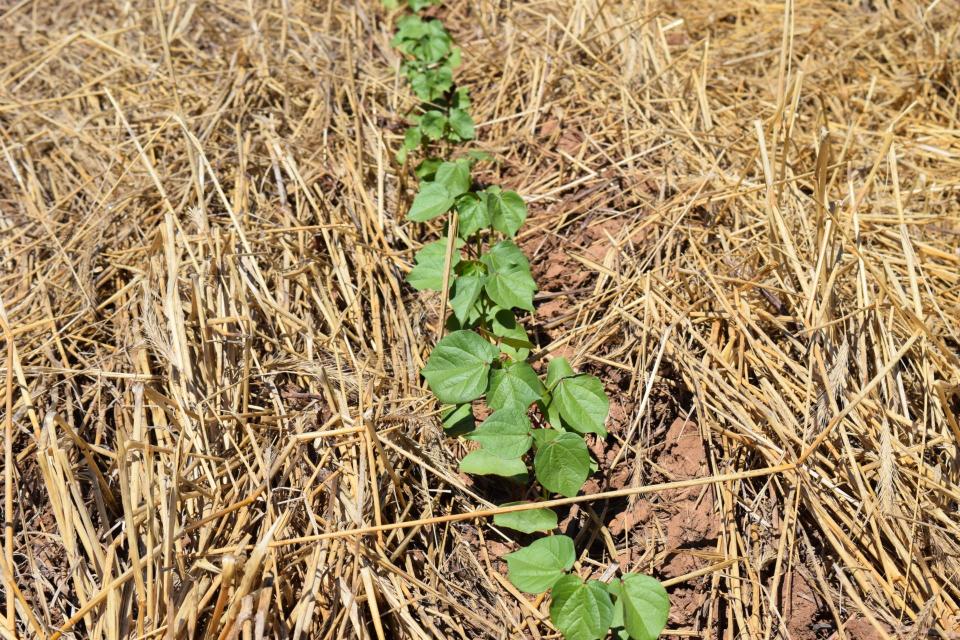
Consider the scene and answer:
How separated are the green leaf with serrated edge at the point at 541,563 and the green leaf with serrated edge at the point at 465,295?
0.51 meters

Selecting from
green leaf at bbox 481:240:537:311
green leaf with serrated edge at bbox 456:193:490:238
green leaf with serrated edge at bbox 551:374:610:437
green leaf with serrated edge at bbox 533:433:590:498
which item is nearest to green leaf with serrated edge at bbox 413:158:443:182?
green leaf with serrated edge at bbox 456:193:490:238

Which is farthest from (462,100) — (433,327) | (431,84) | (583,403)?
(583,403)

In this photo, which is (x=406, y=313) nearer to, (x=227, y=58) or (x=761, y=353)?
(x=761, y=353)

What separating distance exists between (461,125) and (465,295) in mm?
789

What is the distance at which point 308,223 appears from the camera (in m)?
2.00

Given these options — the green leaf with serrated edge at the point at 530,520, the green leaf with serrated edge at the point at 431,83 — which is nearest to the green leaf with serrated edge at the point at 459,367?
the green leaf with serrated edge at the point at 530,520

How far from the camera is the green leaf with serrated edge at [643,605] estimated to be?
120 centimetres

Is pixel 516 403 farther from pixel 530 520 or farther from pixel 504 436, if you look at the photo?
pixel 530 520

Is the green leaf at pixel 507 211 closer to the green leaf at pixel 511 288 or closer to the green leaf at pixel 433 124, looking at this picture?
the green leaf at pixel 511 288

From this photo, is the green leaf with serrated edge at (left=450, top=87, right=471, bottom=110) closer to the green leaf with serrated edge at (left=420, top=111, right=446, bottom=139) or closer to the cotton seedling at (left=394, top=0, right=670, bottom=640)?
the green leaf with serrated edge at (left=420, top=111, right=446, bottom=139)

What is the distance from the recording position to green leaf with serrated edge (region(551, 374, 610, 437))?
53.8 inches

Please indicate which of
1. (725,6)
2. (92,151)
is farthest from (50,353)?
(725,6)

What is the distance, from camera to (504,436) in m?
1.36

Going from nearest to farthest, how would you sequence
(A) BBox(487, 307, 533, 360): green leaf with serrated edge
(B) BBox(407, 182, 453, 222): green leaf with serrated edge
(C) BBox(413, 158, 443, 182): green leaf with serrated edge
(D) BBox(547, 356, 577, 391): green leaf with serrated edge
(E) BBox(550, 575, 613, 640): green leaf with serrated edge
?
(E) BBox(550, 575, 613, 640): green leaf with serrated edge
(D) BBox(547, 356, 577, 391): green leaf with serrated edge
(A) BBox(487, 307, 533, 360): green leaf with serrated edge
(B) BBox(407, 182, 453, 222): green leaf with serrated edge
(C) BBox(413, 158, 443, 182): green leaf with serrated edge
